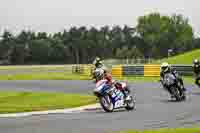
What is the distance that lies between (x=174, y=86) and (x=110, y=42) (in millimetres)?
119550

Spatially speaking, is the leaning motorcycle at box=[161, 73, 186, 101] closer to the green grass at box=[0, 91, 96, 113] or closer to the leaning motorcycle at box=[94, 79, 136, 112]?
the green grass at box=[0, 91, 96, 113]

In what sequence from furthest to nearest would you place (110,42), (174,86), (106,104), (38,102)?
1. (110,42)
2. (38,102)
3. (174,86)
4. (106,104)

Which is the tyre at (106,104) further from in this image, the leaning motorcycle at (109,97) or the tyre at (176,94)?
the tyre at (176,94)

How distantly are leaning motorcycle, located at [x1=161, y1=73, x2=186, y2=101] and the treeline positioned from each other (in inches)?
3518

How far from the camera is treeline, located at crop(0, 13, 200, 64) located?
116m

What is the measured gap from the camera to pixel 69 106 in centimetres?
2081

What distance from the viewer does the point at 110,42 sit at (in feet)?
463

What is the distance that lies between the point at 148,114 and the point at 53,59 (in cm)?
9675

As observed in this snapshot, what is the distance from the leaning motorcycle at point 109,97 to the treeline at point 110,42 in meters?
92.7

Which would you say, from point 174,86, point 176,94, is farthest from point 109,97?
point 174,86

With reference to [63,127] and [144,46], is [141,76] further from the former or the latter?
[144,46]

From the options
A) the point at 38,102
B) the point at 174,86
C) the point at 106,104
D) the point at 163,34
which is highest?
the point at 163,34

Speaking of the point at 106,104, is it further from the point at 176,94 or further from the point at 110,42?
the point at 110,42

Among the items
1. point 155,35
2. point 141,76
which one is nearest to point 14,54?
point 155,35
